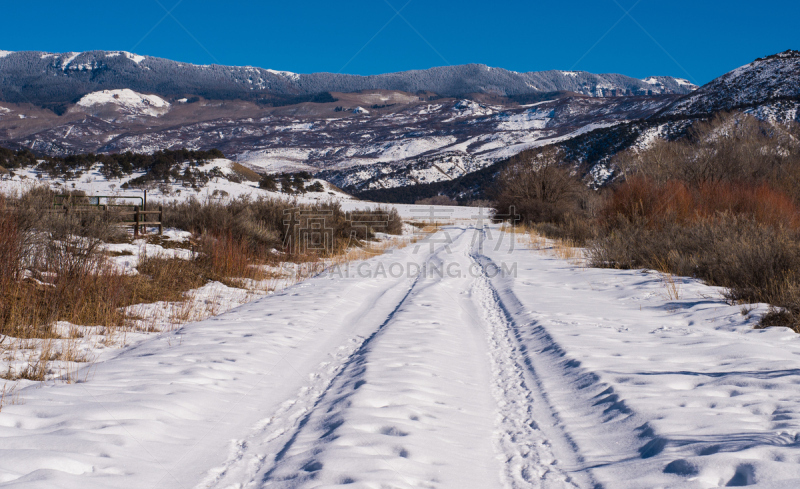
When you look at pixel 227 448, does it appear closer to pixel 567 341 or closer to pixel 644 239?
pixel 567 341

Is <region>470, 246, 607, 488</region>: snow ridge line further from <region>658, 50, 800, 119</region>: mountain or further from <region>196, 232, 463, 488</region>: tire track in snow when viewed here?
<region>658, 50, 800, 119</region>: mountain

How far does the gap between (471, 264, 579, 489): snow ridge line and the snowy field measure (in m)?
0.02

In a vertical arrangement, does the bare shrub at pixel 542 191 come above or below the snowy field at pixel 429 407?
above

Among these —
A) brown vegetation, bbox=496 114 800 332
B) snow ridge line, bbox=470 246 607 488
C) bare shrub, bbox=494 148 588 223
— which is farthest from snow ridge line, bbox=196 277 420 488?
bare shrub, bbox=494 148 588 223

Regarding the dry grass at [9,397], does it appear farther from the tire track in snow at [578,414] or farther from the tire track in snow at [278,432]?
the tire track in snow at [578,414]

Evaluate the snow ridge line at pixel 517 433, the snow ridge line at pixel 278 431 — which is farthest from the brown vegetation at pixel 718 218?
the snow ridge line at pixel 278 431

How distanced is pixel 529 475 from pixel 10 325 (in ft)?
19.5

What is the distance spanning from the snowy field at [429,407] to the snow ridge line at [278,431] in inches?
0.6

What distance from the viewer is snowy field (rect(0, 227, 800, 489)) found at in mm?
2883

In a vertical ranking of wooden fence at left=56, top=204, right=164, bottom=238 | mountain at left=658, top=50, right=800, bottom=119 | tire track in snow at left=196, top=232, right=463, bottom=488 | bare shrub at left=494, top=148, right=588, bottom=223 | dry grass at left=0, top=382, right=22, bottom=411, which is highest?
mountain at left=658, top=50, right=800, bottom=119

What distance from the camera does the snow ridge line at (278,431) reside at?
296cm

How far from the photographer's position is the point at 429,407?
3996mm

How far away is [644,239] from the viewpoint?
13133mm

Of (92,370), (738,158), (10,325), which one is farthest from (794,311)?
(738,158)
